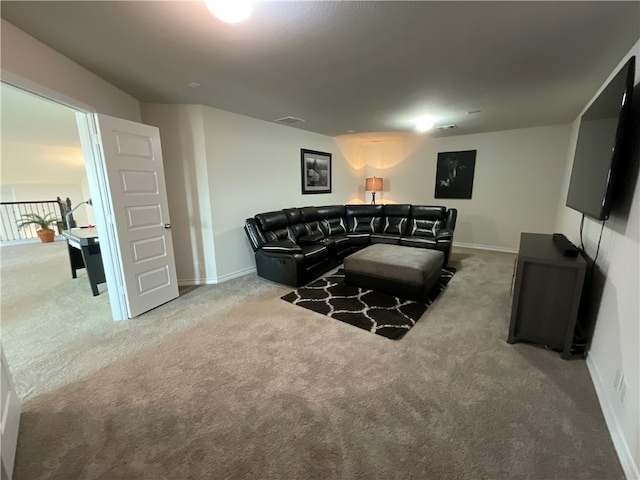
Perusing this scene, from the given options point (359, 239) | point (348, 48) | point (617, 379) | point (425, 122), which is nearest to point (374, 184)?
point (359, 239)

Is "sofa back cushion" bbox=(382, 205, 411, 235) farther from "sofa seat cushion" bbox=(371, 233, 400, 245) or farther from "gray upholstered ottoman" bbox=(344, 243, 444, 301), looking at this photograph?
"gray upholstered ottoman" bbox=(344, 243, 444, 301)

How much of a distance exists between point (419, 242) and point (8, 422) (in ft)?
14.9

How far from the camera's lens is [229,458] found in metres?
1.34

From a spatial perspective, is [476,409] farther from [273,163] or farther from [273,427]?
[273,163]

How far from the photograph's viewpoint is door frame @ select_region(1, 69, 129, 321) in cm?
241

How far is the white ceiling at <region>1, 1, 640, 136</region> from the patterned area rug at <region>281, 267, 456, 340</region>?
2335 mm

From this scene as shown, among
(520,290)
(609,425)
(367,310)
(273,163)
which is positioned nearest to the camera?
(609,425)

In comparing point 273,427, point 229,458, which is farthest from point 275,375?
point 229,458

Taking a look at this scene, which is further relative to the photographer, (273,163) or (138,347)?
(273,163)

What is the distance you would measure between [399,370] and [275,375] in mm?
917

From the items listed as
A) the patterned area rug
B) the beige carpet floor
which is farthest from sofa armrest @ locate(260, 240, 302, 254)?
the beige carpet floor

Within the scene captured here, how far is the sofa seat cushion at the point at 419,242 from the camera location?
4.30 m

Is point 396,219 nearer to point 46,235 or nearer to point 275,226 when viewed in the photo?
point 275,226

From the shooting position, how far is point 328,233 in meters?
5.00
